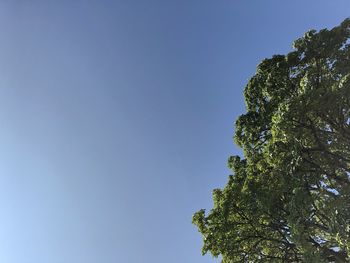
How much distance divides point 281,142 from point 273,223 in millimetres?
5150

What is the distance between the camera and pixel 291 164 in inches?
847

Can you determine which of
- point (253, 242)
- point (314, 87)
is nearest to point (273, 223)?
point (253, 242)

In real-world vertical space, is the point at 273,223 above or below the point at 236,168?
below

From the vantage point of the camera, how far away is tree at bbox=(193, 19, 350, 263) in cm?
1989

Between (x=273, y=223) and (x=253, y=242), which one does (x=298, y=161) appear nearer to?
(x=273, y=223)

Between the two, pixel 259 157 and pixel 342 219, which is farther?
pixel 259 157

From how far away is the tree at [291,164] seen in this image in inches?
783

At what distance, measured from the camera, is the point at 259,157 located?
2425 cm

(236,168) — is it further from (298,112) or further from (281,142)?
(298,112)

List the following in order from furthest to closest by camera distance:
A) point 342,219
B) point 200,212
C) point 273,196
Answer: point 200,212 < point 273,196 < point 342,219

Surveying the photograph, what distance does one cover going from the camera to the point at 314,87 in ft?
67.5

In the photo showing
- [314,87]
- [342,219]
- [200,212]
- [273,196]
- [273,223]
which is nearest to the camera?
[342,219]

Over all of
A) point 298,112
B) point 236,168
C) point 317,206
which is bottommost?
point 317,206

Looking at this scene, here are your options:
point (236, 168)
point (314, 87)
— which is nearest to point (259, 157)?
point (236, 168)
